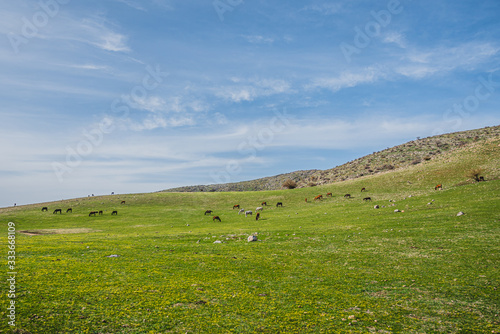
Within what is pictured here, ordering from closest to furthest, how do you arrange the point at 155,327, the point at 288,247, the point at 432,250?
1. the point at 155,327
2. the point at 432,250
3. the point at 288,247

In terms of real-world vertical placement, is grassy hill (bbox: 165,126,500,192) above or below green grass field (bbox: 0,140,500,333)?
above

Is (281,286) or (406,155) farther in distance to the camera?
(406,155)

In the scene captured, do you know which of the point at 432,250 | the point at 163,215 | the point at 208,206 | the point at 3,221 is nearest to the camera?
the point at 432,250

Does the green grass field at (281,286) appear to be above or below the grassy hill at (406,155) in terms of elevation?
below

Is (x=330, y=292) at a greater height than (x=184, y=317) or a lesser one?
lesser

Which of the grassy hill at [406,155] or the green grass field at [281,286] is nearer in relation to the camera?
the green grass field at [281,286]

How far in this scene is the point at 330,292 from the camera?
33.9ft

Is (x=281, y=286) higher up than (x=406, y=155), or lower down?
lower down

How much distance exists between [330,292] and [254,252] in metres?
8.51

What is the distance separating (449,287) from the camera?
10.6 metres

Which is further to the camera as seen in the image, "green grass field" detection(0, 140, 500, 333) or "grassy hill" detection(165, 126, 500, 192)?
"grassy hill" detection(165, 126, 500, 192)

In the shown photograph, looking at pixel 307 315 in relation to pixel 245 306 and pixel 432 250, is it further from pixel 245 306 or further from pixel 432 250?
pixel 432 250

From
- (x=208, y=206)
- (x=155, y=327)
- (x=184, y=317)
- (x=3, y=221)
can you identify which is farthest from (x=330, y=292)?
(x=3, y=221)

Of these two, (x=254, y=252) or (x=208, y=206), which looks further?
(x=208, y=206)
